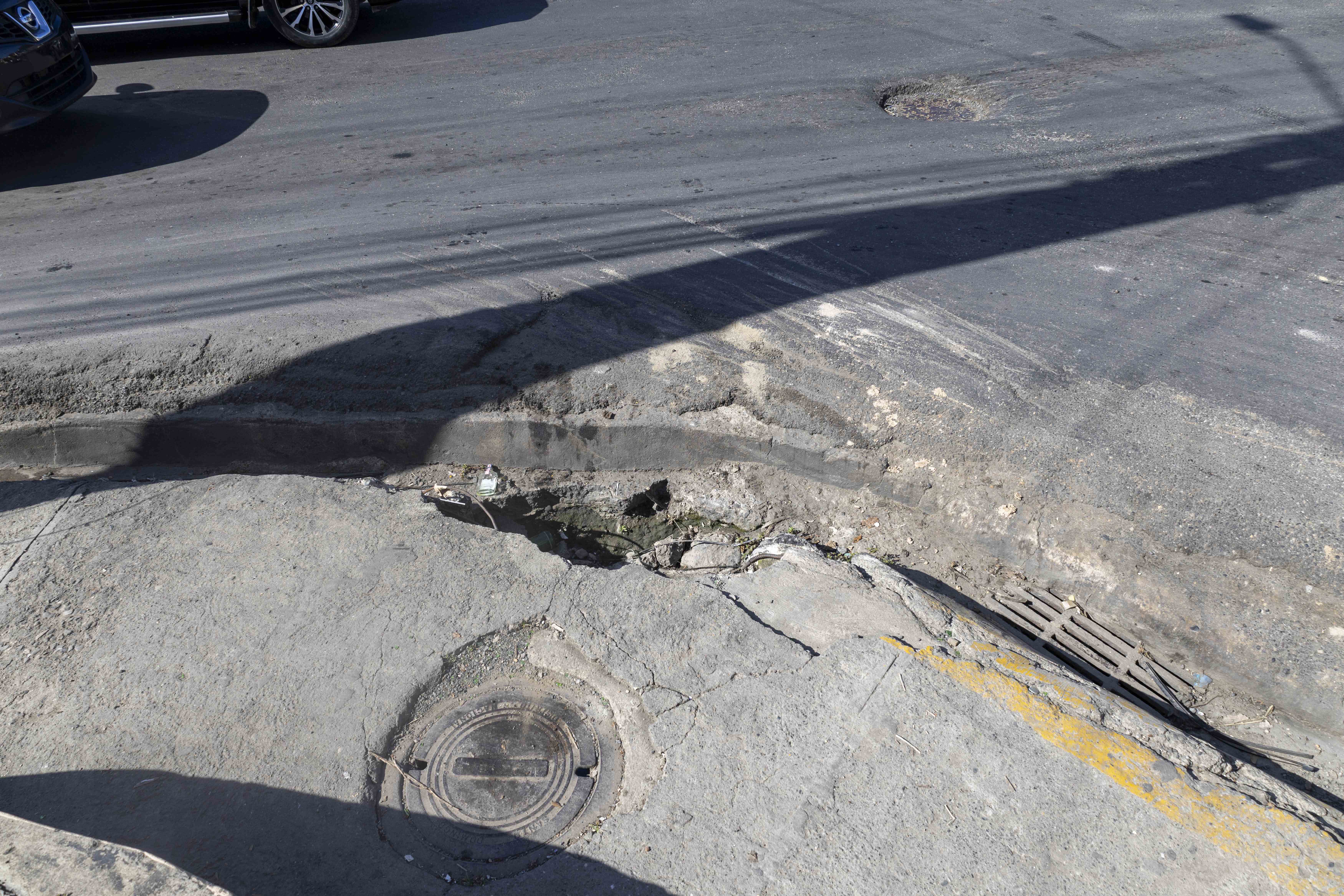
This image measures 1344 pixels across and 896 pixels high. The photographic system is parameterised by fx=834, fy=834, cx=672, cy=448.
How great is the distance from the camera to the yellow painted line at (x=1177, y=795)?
2.50m

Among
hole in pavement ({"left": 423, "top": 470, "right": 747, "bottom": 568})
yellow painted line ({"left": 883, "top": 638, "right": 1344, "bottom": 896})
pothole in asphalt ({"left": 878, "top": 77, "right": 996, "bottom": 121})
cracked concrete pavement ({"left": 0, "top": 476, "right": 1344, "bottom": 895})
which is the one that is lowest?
hole in pavement ({"left": 423, "top": 470, "right": 747, "bottom": 568})

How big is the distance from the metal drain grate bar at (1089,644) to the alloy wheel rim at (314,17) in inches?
360

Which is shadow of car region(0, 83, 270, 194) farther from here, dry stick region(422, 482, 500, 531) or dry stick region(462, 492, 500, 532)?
dry stick region(462, 492, 500, 532)

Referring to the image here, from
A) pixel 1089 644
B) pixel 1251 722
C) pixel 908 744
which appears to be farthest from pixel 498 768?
Result: pixel 1251 722

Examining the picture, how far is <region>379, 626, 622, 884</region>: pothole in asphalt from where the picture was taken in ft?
9.04

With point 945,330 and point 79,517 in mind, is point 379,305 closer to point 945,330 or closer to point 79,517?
point 79,517

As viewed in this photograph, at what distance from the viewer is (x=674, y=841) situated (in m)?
2.64

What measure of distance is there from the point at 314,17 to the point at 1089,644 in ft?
31.5

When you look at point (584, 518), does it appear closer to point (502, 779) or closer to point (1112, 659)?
point (502, 779)

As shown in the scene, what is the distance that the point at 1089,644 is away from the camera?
362 centimetres

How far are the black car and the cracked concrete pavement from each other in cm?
475

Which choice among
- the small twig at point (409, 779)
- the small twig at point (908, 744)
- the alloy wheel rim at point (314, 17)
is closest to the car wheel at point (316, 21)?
the alloy wheel rim at point (314, 17)

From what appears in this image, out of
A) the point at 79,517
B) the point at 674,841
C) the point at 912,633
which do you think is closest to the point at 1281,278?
the point at 912,633

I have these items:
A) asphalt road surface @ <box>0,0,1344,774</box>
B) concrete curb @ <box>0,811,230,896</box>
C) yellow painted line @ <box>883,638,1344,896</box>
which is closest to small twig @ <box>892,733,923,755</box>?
yellow painted line @ <box>883,638,1344,896</box>
